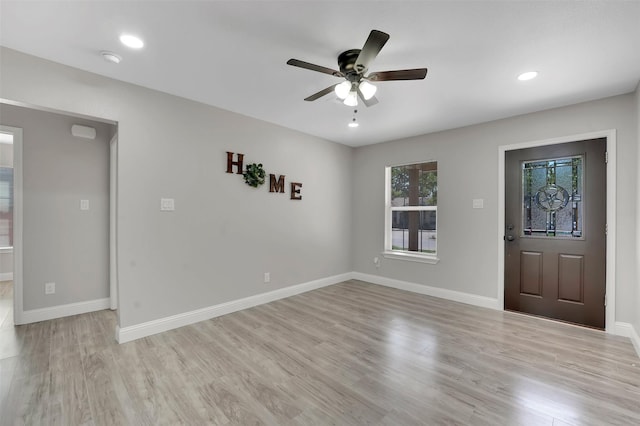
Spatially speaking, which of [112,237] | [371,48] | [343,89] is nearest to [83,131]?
[112,237]

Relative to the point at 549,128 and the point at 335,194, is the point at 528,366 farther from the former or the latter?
the point at 335,194

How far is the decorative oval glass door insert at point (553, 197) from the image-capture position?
125 inches

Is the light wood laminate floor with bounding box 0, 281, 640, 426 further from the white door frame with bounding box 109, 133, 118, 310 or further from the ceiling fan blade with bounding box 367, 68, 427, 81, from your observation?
the ceiling fan blade with bounding box 367, 68, 427, 81

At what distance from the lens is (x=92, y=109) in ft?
8.32

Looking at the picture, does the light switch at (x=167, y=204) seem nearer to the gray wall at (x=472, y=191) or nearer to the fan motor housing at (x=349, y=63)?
the fan motor housing at (x=349, y=63)

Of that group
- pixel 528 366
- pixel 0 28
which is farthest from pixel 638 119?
pixel 0 28

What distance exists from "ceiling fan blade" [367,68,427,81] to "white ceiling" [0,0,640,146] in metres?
0.26

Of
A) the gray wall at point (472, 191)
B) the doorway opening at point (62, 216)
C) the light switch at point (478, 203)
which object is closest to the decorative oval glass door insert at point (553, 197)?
the gray wall at point (472, 191)

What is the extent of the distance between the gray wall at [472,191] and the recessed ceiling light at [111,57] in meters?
3.84

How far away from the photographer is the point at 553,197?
332cm

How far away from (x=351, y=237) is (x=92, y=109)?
4145 millimetres

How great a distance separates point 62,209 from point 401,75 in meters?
3.96

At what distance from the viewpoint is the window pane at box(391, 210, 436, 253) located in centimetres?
447

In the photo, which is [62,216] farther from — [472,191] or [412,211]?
[472,191]
